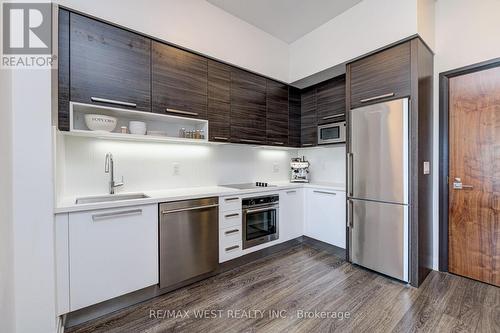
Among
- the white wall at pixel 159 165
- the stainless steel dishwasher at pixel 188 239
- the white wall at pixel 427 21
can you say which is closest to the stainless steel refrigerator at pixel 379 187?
the white wall at pixel 427 21

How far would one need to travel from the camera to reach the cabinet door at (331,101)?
9.86 ft

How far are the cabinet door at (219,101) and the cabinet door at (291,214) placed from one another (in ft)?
3.73

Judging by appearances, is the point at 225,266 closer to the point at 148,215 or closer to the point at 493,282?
the point at 148,215

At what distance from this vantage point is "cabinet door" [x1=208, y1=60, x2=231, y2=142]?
8.34 feet

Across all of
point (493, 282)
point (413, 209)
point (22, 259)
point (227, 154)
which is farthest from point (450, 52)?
point (22, 259)

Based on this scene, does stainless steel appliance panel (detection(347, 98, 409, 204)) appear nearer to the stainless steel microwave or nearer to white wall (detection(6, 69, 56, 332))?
the stainless steel microwave

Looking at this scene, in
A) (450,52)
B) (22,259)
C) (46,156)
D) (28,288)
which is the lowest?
(28,288)

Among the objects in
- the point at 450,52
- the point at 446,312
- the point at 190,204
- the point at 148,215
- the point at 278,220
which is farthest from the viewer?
the point at 278,220

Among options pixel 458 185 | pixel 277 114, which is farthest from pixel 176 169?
pixel 458 185

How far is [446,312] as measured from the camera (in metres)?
1.77

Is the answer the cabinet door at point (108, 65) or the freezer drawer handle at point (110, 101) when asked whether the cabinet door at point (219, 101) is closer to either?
the cabinet door at point (108, 65)

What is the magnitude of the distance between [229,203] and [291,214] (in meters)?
1.07

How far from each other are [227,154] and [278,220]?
3.74 ft

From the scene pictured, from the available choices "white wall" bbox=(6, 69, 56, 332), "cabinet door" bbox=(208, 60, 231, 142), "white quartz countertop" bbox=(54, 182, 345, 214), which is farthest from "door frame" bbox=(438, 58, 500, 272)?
"white wall" bbox=(6, 69, 56, 332)
